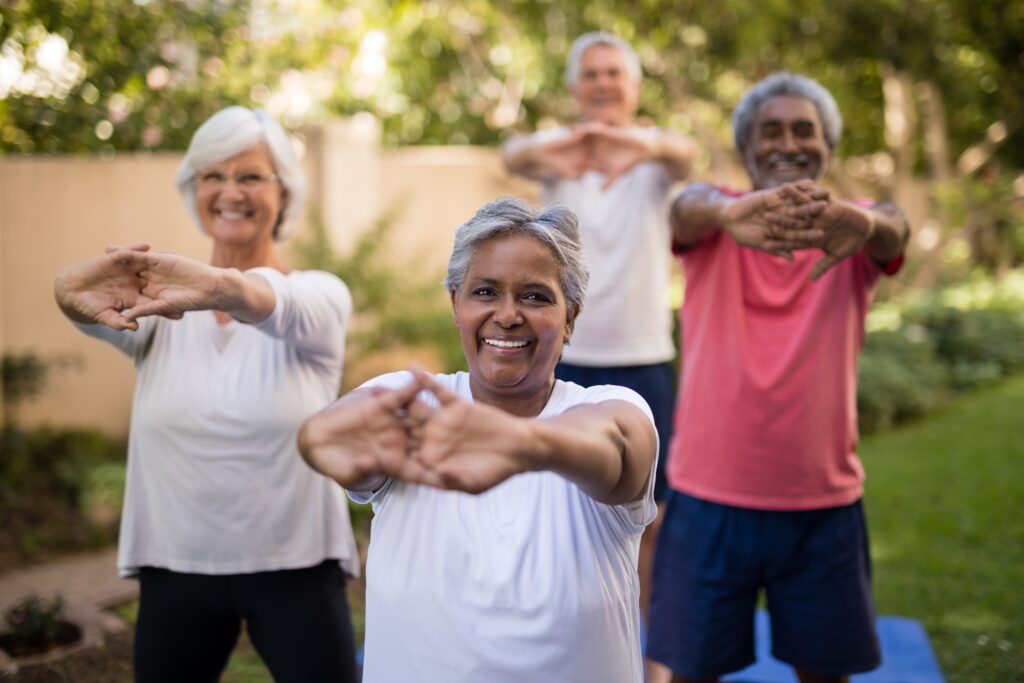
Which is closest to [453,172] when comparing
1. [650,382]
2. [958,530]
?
[958,530]

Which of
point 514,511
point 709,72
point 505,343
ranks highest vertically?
point 709,72

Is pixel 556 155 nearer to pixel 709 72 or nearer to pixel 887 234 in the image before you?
pixel 887 234

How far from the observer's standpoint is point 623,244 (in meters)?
3.39

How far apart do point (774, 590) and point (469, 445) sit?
1.41m

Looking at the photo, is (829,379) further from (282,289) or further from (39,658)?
(39,658)

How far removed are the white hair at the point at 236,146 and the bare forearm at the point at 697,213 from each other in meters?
0.95

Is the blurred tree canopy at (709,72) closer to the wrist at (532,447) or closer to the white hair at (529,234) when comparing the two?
the white hair at (529,234)

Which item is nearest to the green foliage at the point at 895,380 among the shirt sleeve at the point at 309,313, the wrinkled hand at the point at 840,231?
the wrinkled hand at the point at 840,231

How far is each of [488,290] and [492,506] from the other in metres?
0.37

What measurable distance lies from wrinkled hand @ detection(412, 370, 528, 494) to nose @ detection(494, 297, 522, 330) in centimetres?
→ 38

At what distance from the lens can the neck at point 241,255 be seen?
2.48 meters

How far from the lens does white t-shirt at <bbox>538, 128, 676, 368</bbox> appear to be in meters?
3.38

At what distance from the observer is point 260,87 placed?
6887 millimetres

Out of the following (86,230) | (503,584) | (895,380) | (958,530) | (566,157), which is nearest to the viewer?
(503,584)
